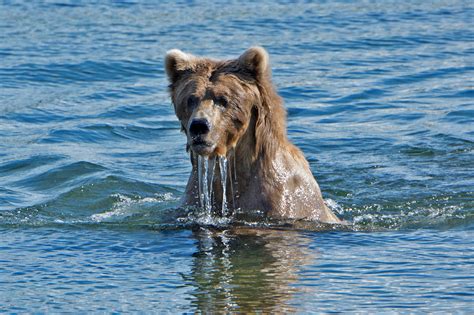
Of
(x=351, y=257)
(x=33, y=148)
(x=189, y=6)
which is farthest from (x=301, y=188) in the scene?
(x=189, y=6)

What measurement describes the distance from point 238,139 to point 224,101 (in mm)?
386

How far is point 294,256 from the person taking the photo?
824 centimetres

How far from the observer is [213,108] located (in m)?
8.36

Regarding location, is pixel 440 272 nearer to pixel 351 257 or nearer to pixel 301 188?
pixel 351 257

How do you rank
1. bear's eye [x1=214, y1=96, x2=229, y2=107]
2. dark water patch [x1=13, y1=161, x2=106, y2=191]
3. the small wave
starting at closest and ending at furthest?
bear's eye [x1=214, y1=96, x2=229, y2=107] < the small wave < dark water patch [x1=13, y1=161, x2=106, y2=191]

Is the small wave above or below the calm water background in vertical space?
below

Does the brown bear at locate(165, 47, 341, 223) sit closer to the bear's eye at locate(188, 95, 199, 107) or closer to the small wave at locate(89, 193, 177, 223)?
the bear's eye at locate(188, 95, 199, 107)

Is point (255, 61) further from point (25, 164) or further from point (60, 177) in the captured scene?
point (25, 164)

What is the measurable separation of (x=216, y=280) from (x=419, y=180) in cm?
428

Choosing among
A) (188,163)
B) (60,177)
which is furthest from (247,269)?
(188,163)

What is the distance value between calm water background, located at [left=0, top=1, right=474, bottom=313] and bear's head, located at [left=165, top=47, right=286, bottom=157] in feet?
2.55

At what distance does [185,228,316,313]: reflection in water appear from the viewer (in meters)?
7.15

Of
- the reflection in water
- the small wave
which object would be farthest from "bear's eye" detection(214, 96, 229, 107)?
the small wave

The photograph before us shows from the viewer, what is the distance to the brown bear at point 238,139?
332 inches
